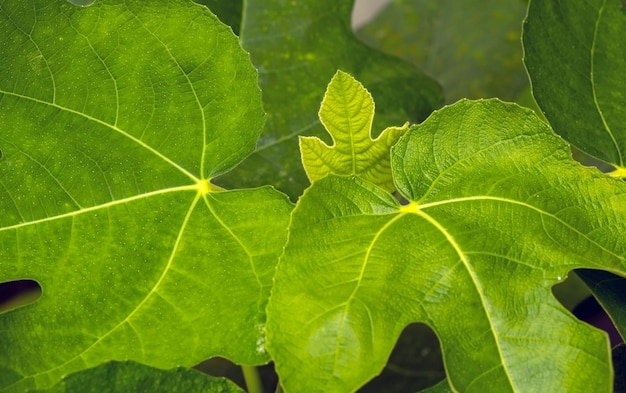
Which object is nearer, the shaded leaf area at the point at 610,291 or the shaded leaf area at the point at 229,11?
the shaded leaf area at the point at 610,291

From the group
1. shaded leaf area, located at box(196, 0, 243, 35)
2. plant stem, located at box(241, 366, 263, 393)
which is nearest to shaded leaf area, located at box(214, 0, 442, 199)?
shaded leaf area, located at box(196, 0, 243, 35)

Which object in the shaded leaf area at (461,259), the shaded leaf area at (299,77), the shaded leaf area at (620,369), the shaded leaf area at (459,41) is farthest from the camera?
the shaded leaf area at (459,41)

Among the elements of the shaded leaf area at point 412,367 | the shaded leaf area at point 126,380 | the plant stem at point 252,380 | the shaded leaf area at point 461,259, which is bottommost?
the shaded leaf area at point 412,367

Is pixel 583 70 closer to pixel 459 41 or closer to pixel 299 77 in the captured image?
pixel 299 77

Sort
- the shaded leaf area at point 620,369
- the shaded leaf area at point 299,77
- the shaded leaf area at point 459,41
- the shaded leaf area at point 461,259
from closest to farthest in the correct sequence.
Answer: the shaded leaf area at point 461,259
the shaded leaf area at point 620,369
the shaded leaf area at point 299,77
the shaded leaf area at point 459,41

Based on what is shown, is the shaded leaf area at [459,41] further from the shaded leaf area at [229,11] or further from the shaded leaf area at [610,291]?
the shaded leaf area at [610,291]

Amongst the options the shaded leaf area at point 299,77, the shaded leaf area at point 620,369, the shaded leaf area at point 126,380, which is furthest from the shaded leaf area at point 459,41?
the shaded leaf area at point 126,380

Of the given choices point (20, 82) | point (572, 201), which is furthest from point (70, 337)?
point (572, 201)
